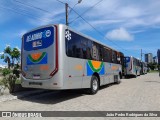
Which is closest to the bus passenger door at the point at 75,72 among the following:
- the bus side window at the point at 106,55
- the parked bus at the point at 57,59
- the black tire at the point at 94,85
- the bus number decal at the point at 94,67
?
the parked bus at the point at 57,59

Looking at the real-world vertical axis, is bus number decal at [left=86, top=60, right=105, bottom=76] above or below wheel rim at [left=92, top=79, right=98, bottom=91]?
above

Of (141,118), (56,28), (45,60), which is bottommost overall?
(141,118)

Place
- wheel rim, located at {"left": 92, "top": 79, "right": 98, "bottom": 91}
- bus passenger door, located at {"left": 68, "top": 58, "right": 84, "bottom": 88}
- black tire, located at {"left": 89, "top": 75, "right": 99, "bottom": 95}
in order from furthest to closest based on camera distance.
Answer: wheel rim, located at {"left": 92, "top": 79, "right": 98, "bottom": 91}
black tire, located at {"left": 89, "top": 75, "right": 99, "bottom": 95}
bus passenger door, located at {"left": 68, "top": 58, "right": 84, "bottom": 88}

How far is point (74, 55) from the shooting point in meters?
10.4

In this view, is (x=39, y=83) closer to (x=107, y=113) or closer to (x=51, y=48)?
(x=51, y=48)

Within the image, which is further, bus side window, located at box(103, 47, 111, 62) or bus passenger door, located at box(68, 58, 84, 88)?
bus side window, located at box(103, 47, 111, 62)

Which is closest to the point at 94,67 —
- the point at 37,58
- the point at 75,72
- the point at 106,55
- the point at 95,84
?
the point at 95,84

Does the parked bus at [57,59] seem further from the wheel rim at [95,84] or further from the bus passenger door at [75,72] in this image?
the wheel rim at [95,84]

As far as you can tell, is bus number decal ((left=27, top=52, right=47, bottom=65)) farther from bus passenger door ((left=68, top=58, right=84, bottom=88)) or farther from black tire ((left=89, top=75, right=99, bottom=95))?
black tire ((left=89, top=75, right=99, bottom=95))

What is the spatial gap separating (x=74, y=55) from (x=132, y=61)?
66.8ft

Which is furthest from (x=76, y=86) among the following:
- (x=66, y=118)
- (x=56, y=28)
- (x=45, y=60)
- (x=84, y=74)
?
(x=66, y=118)

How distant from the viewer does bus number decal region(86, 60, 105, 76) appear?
11949 millimetres

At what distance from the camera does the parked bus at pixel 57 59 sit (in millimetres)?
9375

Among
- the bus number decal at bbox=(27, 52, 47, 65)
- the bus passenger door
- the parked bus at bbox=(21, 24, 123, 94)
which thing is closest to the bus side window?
the parked bus at bbox=(21, 24, 123, 94)
